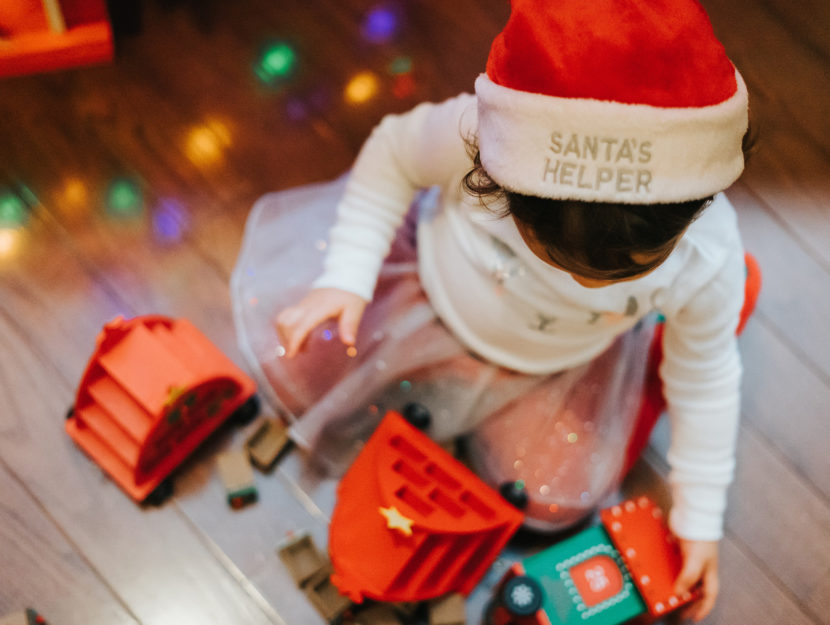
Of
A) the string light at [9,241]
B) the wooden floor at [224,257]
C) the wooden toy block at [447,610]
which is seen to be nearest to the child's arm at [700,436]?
the wooden floor at [224,257]

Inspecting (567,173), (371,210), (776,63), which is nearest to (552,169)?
(567,173)

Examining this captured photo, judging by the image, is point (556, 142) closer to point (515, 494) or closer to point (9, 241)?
point (515, 494)

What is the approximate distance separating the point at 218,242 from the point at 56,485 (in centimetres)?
33

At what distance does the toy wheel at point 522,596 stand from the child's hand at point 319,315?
0.95ft

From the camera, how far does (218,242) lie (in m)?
0.98

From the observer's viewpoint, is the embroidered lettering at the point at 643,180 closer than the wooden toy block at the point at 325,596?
Yes

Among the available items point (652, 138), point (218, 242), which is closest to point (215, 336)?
point (218, 242)

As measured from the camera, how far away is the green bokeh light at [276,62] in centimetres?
106

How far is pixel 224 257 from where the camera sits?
3.20ft

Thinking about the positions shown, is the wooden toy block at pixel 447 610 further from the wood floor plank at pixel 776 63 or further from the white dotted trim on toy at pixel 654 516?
the wood floor plank at pixel 776 63

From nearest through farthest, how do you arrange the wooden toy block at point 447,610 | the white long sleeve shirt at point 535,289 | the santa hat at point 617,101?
the santa hat at point 617,101
the white long sleeve shirt at point 535,289
the wooden toy block at point 447,610

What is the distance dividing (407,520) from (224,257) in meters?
0.42

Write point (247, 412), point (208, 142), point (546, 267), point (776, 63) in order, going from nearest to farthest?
point (546, 267) → point (247, 412) → point (208, 142) → point (776, 63)

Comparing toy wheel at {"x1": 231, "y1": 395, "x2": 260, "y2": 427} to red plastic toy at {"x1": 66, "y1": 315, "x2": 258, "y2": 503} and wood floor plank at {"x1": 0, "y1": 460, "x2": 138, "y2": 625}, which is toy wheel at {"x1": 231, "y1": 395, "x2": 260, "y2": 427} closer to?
A: red plastic toy at {"x1": 66, "y1": 315, "x2": 258, "y2": 503}
